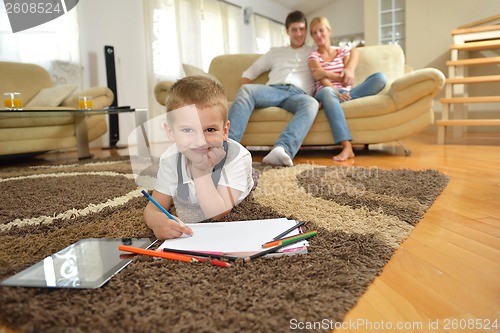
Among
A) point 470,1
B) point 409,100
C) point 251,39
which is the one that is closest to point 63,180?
point 409,100

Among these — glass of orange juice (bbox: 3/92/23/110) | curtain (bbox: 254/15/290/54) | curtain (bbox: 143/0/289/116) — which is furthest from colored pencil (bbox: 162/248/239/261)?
curtain (bbox: 254/15/290/54)

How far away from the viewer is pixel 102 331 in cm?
43

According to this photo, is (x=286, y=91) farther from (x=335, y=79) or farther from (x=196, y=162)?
(x=196, y=162)

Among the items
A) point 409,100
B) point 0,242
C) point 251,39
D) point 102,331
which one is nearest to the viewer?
point 102,331

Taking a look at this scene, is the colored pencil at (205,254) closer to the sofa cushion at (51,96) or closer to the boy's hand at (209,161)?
the boy's hand at (209,161)

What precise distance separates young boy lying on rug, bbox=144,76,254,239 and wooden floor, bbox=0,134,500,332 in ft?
1.24

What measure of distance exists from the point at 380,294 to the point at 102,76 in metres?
3.64

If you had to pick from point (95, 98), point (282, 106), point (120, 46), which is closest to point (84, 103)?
point (95, 98)

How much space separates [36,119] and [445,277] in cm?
247

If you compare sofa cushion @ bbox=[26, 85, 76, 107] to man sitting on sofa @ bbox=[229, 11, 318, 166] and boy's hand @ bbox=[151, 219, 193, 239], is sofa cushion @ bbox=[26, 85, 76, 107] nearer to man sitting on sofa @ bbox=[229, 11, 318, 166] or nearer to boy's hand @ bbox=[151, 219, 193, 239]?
man sitting on sofa @ bbox=[229, 11, 318, 166]

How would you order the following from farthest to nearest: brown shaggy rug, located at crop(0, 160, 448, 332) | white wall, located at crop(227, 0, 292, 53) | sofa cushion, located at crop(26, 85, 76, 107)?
white wall, located at crop(227, 0, 292, 53) → sofa cushion, located at crop(26, 85, 76, 107) → brown shaggy rug, located at crop(0, 160, 448, 332)

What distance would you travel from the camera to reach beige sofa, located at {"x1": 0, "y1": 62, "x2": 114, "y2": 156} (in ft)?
7.39

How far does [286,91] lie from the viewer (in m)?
2.30

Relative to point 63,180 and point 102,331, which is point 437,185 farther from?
point 63,180
